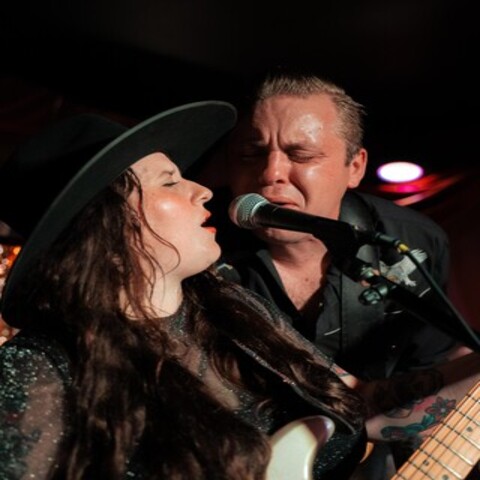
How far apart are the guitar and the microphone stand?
346 mm

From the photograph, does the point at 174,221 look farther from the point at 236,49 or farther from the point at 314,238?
the point at 236,49

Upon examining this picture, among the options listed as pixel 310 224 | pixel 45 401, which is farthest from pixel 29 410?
pixel 310 224

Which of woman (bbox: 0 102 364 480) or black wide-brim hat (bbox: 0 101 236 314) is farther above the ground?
black wide-brim hat (bbox: 0 101 236 314)

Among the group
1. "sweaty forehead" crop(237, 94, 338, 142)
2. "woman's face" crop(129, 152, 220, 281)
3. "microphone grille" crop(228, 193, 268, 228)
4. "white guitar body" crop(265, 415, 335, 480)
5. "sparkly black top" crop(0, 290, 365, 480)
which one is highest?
"sweaty forehead" crop(237, 94, 338, 142)

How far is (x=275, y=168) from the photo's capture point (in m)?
2.15

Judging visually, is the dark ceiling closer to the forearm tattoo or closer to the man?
the man

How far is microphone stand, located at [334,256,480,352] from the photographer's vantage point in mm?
1127

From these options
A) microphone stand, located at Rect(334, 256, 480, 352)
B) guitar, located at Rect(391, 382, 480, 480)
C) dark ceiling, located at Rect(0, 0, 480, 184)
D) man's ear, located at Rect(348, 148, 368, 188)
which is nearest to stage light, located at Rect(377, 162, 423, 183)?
dark ceiling, located at Rect(0, 0, 480, 184)

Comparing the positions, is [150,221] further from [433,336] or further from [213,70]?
[213,70]

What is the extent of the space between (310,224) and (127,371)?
509mm

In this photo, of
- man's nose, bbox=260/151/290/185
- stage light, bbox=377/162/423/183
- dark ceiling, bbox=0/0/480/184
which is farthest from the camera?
stage light, bbox=377/162/423/183

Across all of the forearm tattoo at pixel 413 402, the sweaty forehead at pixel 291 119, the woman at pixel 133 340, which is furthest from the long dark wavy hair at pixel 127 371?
the sweaty forehead at pixel 291 119

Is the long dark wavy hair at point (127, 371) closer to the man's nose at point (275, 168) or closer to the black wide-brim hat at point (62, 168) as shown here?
the black wide-brim hat at point (62, 168)

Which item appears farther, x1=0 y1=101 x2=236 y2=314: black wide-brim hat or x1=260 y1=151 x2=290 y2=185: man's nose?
x1=260 y1=151 x2=290 y2=185: man's nose
